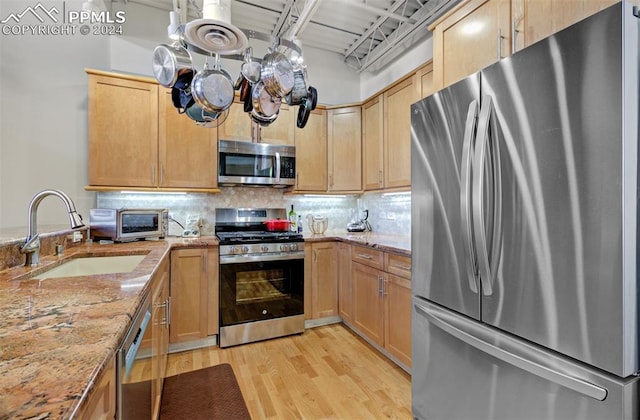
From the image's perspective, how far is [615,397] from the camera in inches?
34.7

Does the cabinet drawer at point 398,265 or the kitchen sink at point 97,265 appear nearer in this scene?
the kitchen sink at point 97,265

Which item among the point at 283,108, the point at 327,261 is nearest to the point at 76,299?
the point at 327,261

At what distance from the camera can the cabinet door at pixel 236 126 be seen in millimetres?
3027

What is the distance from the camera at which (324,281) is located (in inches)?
124

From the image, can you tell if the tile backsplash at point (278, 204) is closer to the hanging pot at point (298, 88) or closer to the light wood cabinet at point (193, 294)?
the light wood cabinet at point (193, 294)

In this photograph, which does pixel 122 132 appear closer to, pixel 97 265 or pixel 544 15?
pixel 97 265

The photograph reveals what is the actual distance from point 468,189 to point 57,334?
1406 millimetres

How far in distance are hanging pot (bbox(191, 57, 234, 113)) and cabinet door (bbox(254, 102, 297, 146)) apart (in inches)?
62.2

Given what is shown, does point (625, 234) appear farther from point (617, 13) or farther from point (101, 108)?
point (101, 108)

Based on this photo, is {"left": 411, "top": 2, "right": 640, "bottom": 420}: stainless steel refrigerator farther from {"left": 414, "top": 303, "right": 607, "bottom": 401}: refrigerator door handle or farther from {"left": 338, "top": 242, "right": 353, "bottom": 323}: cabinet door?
{"left": 338, "top": 242, "right": 353, "bottom": 323}: cabinet door

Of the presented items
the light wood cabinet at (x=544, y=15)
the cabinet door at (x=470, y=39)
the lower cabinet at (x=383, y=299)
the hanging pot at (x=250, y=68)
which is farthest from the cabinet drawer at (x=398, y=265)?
the hanging pot at (x=250, y=68)

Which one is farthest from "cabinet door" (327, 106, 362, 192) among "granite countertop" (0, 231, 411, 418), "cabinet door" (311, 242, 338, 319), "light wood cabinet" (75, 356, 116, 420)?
"light wood cabinet" (75, 356, 116, 420)

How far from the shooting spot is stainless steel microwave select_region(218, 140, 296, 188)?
300 centimetres

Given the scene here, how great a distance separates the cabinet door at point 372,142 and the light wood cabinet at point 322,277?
80cm
